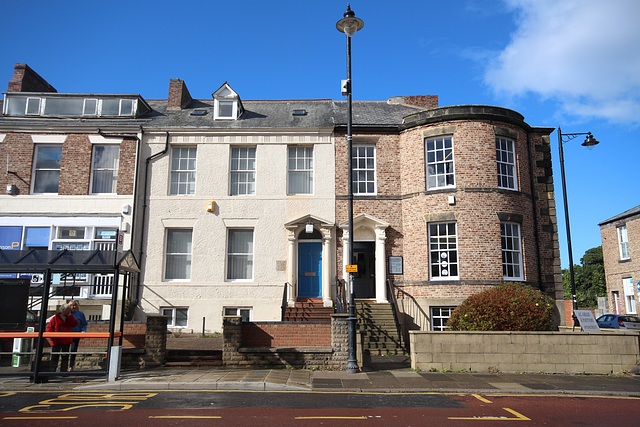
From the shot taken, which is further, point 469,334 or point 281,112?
point 281,112

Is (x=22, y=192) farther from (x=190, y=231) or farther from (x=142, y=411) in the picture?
(x=142, y=411)

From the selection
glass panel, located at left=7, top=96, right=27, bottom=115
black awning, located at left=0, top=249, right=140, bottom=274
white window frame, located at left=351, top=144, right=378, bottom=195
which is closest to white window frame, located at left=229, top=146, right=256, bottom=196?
white window frame, located at left=351, top=144, right=378, bottom=195

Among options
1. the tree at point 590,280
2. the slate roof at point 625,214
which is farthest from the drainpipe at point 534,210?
the tree at point 590,280

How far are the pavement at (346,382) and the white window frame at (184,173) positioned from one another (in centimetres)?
856

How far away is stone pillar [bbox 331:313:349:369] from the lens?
40.4 feet

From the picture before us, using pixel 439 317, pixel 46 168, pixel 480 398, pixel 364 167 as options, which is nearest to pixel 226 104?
pixel 364 167

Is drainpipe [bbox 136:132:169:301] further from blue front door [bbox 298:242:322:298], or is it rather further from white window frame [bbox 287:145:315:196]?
blue front door [bbox 298:242:322:298]

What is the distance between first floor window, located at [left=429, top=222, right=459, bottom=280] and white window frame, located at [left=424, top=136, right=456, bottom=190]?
1564 mm

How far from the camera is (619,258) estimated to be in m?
32.8

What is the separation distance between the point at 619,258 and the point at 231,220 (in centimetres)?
2790

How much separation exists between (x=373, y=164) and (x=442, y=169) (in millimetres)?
2726

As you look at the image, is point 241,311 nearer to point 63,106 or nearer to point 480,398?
point 480,398

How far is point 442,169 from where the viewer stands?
705 inches

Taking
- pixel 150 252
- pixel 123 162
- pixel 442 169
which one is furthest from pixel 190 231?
pixel 442 169
